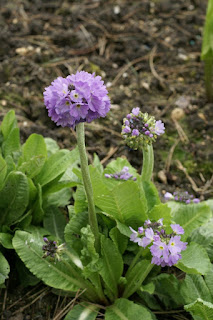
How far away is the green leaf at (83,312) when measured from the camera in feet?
8.72

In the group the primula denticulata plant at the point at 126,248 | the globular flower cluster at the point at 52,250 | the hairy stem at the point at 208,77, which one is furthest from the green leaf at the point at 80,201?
the hairy stem at the point at 208,77

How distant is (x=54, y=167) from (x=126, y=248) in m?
0.73

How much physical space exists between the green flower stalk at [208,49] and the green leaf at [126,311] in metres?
2.40

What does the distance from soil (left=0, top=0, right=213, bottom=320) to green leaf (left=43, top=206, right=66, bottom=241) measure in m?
0.80

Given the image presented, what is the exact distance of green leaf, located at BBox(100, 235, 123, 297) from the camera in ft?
8.53

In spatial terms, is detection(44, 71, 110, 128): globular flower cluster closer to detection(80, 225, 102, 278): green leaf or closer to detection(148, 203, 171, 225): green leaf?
detection(80, 225, 102, 278): green leaf

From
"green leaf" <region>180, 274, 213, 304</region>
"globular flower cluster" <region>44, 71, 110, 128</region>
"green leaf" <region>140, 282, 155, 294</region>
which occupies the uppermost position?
"globular flower cluster" <region>44, 71, 110, 128</region>

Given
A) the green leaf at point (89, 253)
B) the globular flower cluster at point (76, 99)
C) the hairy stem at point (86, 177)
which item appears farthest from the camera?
the green leaf at point (89, 253)

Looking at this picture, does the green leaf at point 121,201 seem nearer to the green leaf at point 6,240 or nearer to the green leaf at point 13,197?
the green leaf at point 13,197

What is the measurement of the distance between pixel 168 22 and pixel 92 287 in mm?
3632

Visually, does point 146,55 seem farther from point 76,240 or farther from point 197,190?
point 76,240

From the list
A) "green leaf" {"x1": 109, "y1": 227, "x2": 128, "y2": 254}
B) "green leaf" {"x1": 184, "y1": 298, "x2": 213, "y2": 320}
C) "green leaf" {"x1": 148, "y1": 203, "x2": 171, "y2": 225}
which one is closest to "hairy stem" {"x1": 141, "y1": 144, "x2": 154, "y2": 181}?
"green leaf" {"x1": 148, "y1": 203, "x2": 171, "y2": 225}

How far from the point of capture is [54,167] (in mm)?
3029

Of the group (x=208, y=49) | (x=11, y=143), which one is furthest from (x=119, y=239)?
(x=208, y=49)
